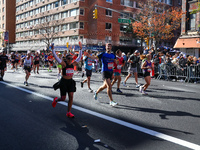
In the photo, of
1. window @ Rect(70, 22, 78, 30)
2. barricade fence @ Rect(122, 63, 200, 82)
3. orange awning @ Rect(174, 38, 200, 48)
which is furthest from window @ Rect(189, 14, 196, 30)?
window @ Rect(70, 22, 78, 30)

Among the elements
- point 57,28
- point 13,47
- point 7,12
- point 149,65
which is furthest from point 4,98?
point 7,12

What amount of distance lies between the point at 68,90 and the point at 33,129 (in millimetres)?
1455

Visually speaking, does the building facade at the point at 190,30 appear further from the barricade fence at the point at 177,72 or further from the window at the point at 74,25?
the window at the point at 74,25

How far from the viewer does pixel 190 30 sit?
29.5 meters

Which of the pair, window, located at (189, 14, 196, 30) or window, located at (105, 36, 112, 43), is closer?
window, located at (189, 14, 196, 30)

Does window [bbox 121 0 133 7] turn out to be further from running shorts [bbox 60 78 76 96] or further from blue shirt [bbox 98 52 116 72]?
running shorts [bbox 60 78 76 96]

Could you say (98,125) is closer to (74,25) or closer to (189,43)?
(189,43)

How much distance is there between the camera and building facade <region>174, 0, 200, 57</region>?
2866 cm

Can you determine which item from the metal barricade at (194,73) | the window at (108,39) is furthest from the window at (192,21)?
the window at (108,39)

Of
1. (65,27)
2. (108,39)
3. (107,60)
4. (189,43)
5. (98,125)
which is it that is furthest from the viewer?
(65,27)

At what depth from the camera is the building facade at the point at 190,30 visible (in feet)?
94.0

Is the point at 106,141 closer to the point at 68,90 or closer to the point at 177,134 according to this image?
the point at 177,134

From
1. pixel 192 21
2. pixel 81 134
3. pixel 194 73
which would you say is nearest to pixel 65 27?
pixel 192 21

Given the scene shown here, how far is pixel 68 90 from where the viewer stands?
5984 mm
